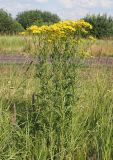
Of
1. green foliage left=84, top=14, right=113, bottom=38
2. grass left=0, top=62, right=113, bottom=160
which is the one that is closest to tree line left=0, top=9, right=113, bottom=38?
green foliage left=84, top=14, right=113, bottom=38

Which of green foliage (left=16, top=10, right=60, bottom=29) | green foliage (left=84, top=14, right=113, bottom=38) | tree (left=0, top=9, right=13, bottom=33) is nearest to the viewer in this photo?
green foliage (left=84, top=14, right=113, bottom=38)

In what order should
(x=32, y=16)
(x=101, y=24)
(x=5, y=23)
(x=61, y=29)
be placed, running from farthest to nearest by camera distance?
(x=32, y=16), (x=5, y=23), (x=101, y=24), (x=61, y=29)

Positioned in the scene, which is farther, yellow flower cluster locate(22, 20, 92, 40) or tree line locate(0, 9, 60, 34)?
tree line locate(0, 9, 60, 34)

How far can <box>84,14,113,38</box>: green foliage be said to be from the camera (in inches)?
1474

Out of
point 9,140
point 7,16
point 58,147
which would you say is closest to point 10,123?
point 9,140

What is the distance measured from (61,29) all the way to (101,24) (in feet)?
112

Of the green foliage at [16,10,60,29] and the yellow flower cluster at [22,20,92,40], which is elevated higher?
the yellow flower cluster at [22,20,92,40]

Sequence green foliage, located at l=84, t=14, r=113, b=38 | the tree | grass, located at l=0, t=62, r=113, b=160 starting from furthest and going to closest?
the tree < green foliage, located at l=84, t=14, r=113, b=38 < grass, located at l=0, t=62, r=113, b=160

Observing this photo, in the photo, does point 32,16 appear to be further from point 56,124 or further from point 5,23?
point 56,124

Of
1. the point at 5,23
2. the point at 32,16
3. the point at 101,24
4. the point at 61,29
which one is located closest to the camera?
the point at 61,29

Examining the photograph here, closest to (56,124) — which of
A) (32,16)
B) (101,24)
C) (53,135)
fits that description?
(53,135)

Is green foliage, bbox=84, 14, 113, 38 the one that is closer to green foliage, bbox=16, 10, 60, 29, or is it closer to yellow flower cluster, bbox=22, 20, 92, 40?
green foliage, bbox=16, 10, 60, 29

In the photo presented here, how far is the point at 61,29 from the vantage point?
4191 millimetres

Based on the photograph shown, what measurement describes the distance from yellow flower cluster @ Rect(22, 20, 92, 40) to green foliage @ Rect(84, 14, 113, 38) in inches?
1305
